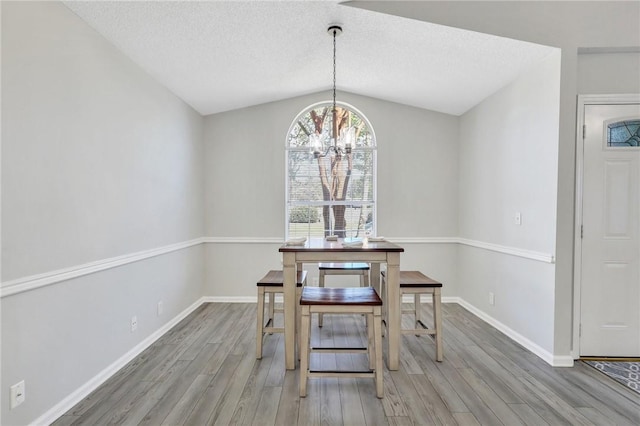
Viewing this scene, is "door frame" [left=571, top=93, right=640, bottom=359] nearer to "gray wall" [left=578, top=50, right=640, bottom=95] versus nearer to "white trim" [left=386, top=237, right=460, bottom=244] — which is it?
"gray wall" [left=578, top=50, right=640, bottom=95]

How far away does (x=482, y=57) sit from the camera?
9.48 feet

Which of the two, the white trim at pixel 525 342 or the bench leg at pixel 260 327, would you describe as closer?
the white trim at pixel 525 342

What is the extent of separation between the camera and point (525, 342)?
2.96m

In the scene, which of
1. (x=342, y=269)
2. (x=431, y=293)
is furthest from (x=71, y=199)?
(x=431, y=293)

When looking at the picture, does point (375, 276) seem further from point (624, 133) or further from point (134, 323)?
point (624, 133)

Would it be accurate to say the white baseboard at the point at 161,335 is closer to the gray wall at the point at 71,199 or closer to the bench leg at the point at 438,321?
the gray wall at the point at 71,199

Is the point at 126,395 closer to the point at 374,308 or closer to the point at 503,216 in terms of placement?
the point at 374,308

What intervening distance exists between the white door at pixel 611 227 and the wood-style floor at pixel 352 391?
0.51 metres

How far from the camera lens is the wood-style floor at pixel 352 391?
1942 millimetres

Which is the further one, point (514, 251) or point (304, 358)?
point (514, 251)

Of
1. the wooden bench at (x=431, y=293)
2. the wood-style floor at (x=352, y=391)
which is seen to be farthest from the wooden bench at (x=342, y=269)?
the wood-style floor at (x=352, y=391)

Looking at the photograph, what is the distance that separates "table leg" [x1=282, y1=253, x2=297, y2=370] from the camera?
8.21 ft

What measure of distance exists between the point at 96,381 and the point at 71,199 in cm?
125

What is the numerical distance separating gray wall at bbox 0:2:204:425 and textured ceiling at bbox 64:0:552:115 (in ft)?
0.91
